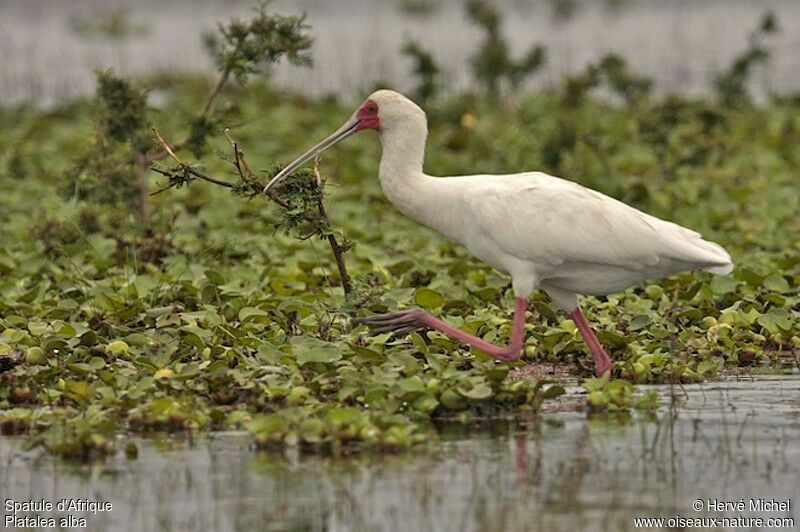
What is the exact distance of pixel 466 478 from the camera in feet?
23.2

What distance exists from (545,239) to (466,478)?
2.25 m

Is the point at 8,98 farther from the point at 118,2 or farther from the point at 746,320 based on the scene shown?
the point at 746,320

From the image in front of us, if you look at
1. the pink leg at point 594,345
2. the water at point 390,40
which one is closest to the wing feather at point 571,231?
the pink leg at point 594,345

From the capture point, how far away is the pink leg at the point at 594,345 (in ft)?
30.1

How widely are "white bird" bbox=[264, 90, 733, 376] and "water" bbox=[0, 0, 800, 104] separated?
1179cm

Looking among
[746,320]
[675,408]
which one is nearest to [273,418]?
[675,408]

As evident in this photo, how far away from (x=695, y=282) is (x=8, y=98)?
45.0 ft

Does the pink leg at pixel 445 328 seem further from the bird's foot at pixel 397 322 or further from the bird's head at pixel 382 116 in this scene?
the bird's head at pixel 382 116

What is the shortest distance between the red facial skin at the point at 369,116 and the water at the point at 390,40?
11.3 m

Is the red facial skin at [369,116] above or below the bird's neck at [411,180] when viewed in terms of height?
above

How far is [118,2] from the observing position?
31.7m

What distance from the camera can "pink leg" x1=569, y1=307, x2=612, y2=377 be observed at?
917 cm

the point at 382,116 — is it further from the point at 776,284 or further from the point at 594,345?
the point at 776,284

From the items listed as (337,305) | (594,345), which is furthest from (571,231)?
(337,305)
